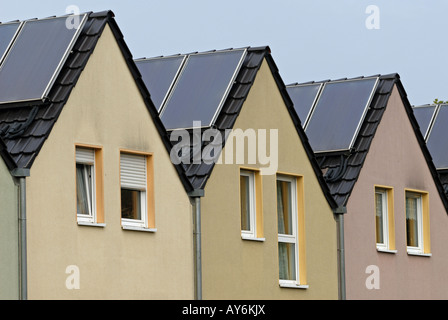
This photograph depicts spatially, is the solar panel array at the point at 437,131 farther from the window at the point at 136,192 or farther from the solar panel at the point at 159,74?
the window at the point at 136,192

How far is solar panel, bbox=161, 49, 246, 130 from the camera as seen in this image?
82.3 feet

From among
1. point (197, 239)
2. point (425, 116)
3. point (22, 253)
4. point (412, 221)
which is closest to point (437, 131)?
point (425, 116)

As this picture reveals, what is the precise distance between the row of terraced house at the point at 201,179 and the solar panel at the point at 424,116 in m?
2.75

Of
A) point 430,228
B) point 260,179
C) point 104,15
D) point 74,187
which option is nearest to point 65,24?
point 104,15

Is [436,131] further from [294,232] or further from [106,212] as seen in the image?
[106,212]

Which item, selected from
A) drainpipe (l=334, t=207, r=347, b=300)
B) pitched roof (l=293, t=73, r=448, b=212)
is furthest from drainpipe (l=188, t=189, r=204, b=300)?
pitched roof (l=293, t=73, r=448, b=212)

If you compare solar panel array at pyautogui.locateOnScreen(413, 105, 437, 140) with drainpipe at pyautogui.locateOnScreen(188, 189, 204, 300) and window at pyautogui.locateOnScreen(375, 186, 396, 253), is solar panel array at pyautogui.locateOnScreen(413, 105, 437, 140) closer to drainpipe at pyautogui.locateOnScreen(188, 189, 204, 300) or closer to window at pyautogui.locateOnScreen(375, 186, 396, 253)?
window at pyautogui.locateOnScreen(375, 186, 396, 253)

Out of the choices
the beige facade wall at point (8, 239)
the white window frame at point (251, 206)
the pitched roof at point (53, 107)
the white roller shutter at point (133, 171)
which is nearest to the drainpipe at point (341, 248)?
the white window frame at point (251, 206)

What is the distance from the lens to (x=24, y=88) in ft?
71.3

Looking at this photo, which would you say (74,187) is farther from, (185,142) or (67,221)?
(185,142)

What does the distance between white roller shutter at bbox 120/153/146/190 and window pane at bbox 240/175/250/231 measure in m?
2.75

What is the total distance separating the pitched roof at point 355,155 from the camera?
28078 mm
